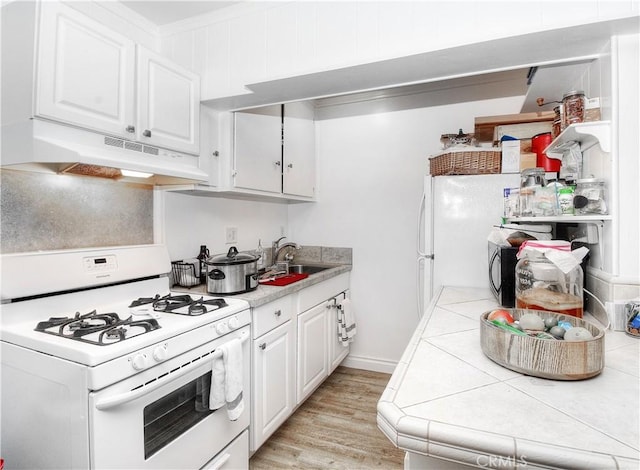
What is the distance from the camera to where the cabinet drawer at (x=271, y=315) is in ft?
5.89

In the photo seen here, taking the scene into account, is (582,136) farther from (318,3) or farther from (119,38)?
(119,38)

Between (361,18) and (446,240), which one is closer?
(361,18)

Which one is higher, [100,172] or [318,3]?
[318,3]

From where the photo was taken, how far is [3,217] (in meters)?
1.36

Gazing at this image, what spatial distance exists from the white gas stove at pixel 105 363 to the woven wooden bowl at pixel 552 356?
1.10 meters

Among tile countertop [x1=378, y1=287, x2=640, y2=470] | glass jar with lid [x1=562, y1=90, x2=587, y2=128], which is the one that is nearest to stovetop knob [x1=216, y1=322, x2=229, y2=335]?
tile countertop [x1=378, y1=287, x2=640, y2=470]

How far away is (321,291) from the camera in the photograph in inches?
100

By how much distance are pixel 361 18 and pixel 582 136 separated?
1063 millimetres

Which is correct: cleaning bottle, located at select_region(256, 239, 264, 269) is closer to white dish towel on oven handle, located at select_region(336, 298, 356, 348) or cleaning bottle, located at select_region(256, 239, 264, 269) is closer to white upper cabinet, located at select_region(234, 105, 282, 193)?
white upper cabinet, located at select_region(234, 105, 282, 193)

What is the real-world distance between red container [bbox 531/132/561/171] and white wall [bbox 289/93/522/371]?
0.88 metres

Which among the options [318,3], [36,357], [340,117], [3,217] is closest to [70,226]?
[3,217]

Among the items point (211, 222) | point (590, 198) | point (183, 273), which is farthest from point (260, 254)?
point (590, 198)

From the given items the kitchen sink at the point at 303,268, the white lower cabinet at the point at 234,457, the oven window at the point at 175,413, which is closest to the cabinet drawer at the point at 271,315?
the oven window at the point at 175,413

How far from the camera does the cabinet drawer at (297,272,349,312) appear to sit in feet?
7.47
